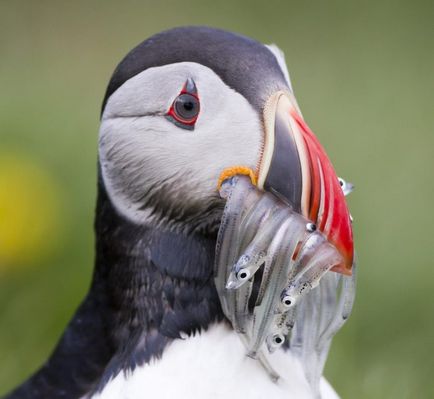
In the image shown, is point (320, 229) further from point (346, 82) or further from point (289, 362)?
point (346, 82)

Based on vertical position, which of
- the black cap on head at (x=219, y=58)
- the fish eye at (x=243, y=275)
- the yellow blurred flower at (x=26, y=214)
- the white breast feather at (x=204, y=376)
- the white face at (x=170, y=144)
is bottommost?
the yellow blurred flower at (x=26, y=214)

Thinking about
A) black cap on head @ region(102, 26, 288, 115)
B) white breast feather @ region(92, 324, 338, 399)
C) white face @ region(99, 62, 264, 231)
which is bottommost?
white breast feather @ region(92, 324, 338, 399)

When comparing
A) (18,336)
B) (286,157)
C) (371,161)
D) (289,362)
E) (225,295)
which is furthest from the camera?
(371,161)

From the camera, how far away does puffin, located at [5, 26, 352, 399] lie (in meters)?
1.73

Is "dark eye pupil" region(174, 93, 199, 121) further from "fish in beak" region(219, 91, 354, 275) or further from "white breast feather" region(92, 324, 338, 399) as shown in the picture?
"white breast feather" region(92, 324, 338, 399)

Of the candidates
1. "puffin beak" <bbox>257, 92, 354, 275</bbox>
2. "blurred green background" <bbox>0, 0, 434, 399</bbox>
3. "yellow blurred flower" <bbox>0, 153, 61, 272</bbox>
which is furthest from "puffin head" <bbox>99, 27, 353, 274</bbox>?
"yellow blurred flower" <bbox>0, 153, 61, 272</bbox>

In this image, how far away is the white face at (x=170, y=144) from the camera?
1.72 meters

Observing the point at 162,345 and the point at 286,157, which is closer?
the point at 286,157

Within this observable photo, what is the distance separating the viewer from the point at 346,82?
482 cm

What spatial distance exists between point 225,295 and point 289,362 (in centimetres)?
22

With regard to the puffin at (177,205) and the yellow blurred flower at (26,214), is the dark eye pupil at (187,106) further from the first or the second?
the yellow blurred flower at (26,214)

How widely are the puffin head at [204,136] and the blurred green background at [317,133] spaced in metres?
1.16

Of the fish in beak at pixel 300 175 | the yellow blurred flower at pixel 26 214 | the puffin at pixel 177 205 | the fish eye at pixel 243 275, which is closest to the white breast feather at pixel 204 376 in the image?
the puffin at pixel 177 205

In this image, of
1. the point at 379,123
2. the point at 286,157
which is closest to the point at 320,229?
the point at 286,157
